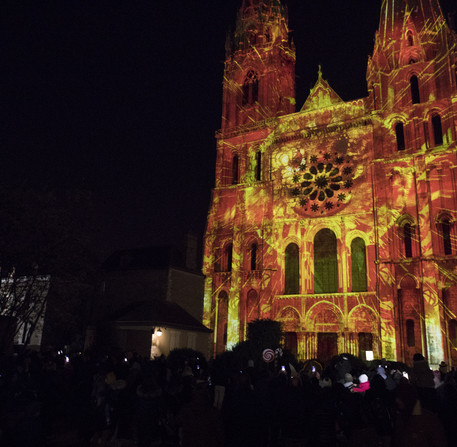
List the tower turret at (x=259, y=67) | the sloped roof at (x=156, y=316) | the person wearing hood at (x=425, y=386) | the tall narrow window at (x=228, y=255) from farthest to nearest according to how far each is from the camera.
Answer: the tower turret at (x=259, y=67)
the tall narrow window at (x=228, y=255)
the sloped roof at (x=156, y=316)
the person wearing hood at (x=425, y=386)

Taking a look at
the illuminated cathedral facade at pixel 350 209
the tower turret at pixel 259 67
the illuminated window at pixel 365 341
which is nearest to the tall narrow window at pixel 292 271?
the illuminated cathedral facade at pixel 350 209

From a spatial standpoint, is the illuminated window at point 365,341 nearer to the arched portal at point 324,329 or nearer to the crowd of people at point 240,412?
the arched portal at point 324,329

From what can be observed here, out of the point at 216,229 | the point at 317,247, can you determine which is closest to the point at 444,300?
the point at 317,247

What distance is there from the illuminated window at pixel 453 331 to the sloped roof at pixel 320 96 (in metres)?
19.3

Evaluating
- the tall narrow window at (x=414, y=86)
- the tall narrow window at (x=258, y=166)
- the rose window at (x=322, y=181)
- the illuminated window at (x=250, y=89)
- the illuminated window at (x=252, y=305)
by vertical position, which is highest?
the illuminated window at (x=250, y=89)

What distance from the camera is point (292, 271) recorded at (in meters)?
32.6

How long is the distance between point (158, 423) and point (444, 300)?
23.7m

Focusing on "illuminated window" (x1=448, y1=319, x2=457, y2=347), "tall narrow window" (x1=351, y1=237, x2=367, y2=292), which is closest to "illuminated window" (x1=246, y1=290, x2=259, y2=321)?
"tall narrow window" (x1=351, y1=237, x2=367, y2=292)

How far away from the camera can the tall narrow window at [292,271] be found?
105ft

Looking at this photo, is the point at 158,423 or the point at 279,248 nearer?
the point at 158,423

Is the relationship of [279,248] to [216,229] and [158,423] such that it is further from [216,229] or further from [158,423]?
[158,423]

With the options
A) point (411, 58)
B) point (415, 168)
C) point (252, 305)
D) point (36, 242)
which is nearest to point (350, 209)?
point (415, 168)

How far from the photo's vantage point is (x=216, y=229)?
35.9 meters

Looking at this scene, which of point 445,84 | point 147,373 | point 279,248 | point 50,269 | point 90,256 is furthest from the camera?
point 279,248
